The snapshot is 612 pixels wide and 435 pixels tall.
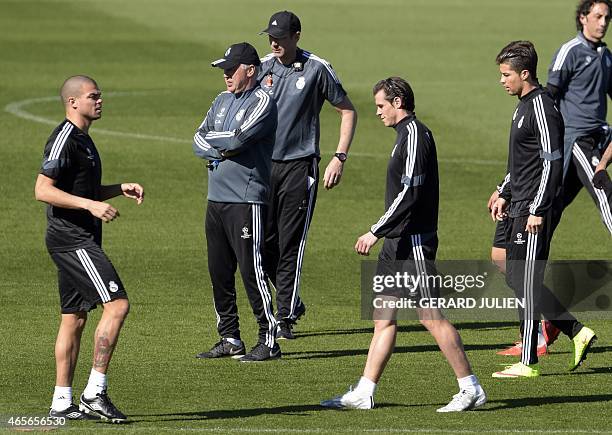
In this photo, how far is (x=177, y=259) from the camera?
16281 mm

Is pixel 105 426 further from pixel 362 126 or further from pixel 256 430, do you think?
pixel 362 126

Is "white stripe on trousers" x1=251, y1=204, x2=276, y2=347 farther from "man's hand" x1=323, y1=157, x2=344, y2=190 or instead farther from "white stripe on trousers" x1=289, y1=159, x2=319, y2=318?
"man's hand" x1=323, y1=157, x2=344, y2=190

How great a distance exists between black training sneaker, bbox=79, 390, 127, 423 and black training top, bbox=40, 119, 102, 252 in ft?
3.21

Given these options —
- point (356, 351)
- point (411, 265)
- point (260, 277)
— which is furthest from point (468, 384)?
point (260, 277)

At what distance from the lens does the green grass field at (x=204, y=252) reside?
10578mm

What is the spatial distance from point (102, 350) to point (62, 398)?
43 cm

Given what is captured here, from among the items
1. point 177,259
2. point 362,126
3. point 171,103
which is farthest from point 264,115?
point 171,103

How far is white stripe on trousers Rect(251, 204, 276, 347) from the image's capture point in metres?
12.2

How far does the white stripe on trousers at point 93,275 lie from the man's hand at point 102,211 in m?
0.42

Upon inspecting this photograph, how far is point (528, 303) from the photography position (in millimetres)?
11492

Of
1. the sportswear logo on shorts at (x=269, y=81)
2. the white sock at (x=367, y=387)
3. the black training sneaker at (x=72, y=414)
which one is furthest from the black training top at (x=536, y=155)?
the black training sneaker at (x=72, y=414)

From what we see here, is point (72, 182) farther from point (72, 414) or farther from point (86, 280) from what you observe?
point (72, 414)

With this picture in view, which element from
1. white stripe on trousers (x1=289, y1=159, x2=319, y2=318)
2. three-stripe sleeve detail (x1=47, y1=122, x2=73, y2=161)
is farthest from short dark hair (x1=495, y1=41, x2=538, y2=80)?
three-stripe sleeve detail (x1=47, y1=122, x2=73, y2=161)

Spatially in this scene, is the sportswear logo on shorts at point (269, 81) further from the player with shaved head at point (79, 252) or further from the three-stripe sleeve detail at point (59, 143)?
the three-stripe sleeve detail at point (59, 143)
